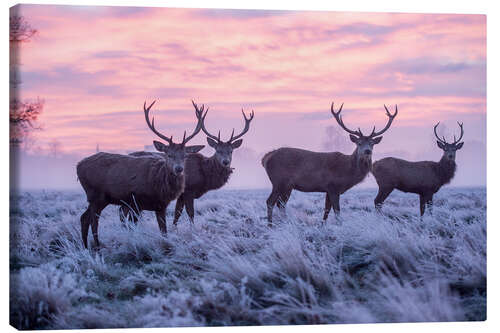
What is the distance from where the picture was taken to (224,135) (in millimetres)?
11617

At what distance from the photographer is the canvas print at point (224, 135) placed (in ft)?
24.2

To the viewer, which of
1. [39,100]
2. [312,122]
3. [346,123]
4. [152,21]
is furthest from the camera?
[346,123]

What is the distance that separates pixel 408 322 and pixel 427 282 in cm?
61

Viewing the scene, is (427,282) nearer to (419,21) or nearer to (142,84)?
(419,21)

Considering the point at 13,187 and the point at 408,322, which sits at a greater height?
the point at 13,187

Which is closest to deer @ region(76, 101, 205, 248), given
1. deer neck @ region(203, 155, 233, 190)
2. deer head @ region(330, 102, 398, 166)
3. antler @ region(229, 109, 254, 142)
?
antler @ region(229, 109, 254, 142)

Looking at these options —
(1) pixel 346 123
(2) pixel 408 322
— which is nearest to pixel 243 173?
(1) pixel 346 123

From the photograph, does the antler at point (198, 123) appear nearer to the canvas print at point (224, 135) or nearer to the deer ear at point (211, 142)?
the canvas print at point (224, 135)

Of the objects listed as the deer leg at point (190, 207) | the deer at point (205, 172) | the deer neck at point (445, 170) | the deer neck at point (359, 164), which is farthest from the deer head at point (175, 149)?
the deer neck at point (445, 170)

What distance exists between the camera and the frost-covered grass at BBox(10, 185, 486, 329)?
23.6 ft

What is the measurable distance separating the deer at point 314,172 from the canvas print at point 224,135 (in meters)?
1.51

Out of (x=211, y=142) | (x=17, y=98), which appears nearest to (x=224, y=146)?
(x=211, y=142)

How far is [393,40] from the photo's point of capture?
9.23 metres

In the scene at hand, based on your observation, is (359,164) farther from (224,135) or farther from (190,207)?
(190,207)
